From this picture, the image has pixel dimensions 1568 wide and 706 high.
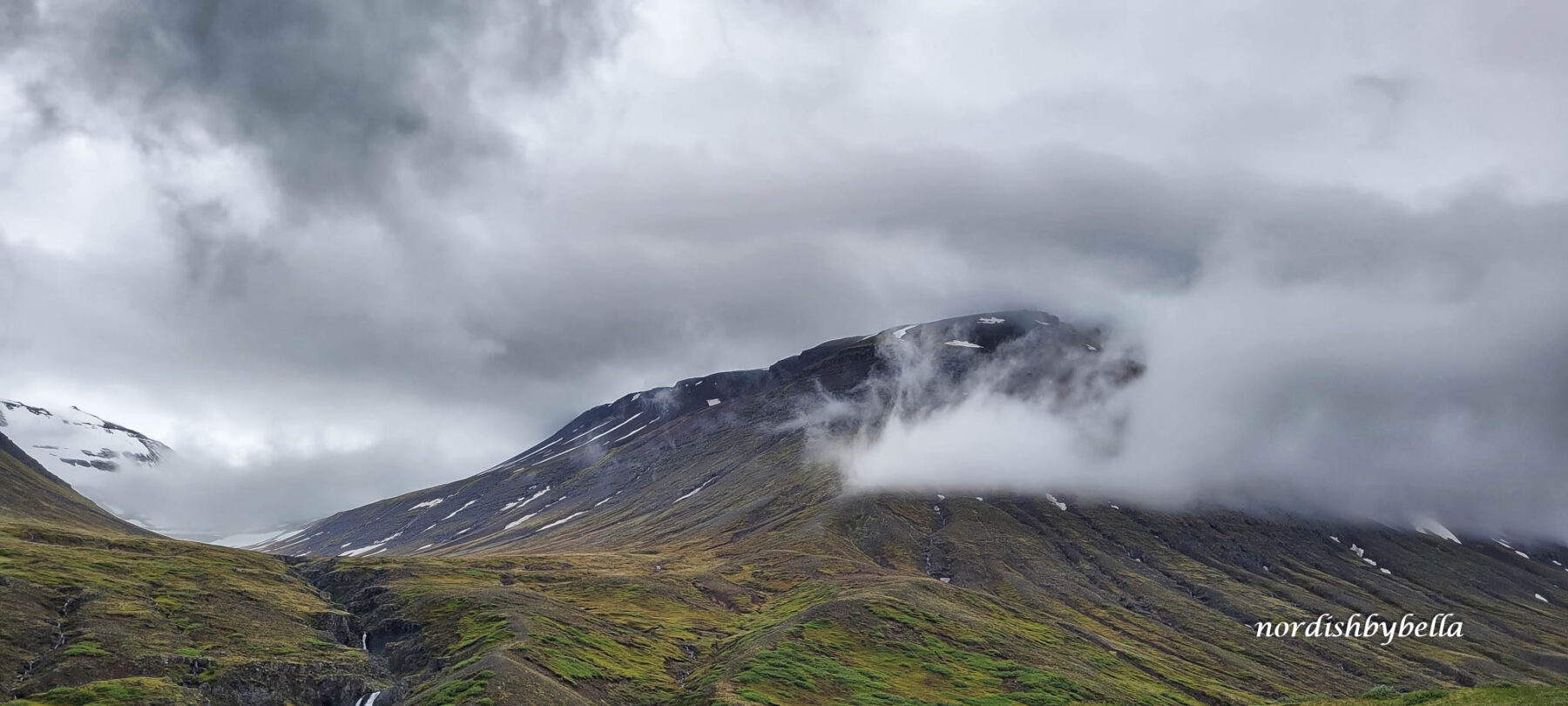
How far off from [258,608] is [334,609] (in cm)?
1516

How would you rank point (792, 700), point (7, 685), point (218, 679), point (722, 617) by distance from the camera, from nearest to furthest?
point (7, 685) < point (218, 679) < point (792, 700) < point (722, 617)

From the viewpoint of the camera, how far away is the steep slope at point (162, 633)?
300ft

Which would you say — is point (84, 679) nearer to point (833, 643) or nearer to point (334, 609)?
point (334, 609)

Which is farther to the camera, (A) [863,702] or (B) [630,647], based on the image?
(B) [630,647]

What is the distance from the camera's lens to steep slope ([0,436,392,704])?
300 ft

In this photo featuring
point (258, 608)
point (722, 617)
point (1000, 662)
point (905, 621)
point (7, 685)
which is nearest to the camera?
point (7, 685)

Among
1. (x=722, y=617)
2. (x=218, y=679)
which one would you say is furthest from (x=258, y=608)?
(x=722, y=617)

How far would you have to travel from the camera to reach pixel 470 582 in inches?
6678

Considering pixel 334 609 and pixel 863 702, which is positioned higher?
pixel 334 609

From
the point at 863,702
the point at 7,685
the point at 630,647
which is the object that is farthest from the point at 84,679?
the point at 863,702

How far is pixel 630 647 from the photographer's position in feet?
434

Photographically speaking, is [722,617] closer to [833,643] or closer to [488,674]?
[833,643]

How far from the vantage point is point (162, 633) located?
356ft

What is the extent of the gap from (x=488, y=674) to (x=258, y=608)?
5346 centimetres
